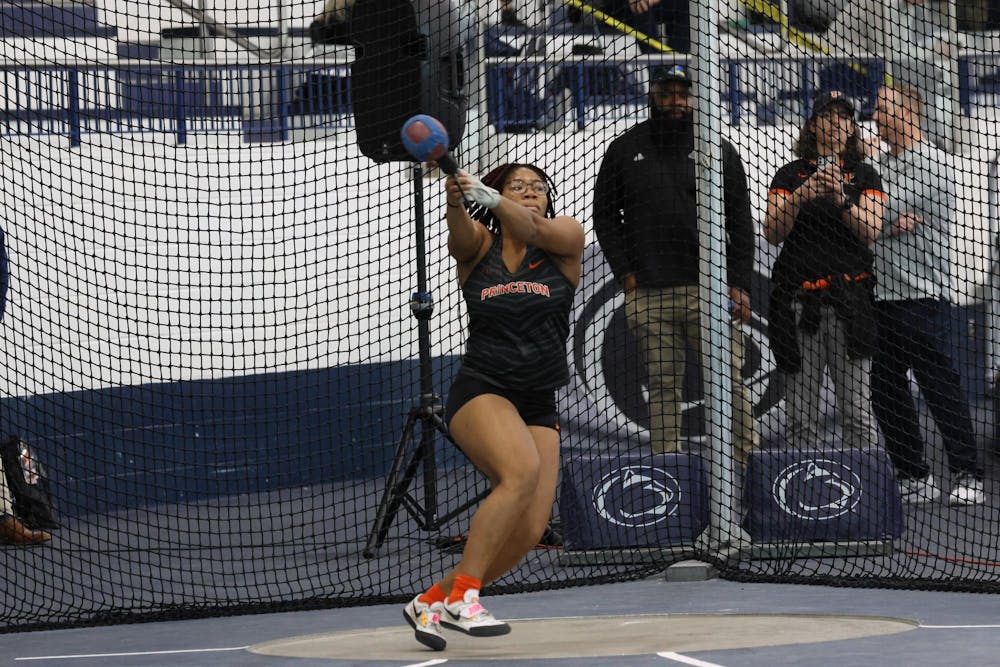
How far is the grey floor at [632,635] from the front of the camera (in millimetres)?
5203

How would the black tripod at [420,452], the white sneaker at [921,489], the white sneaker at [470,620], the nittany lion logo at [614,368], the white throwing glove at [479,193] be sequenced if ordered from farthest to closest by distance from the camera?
the nittany lion logo at [614,368]
the white sneaker at [921,489]
the black tripod at [420,452]
the white sneaker at [470,620]
the white throwing glove at [479,193]

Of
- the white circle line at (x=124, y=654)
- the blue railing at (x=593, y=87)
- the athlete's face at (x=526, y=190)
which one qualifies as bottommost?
the white circle line at (x=124, y=654)

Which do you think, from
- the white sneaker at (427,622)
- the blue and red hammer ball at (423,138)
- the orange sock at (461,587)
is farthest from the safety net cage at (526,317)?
the white sneaker at (427,622)

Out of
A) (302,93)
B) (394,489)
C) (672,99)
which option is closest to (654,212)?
(672,99)

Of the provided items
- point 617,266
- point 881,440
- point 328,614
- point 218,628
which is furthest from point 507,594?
point 881,440

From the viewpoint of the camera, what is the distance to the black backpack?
8633 mm

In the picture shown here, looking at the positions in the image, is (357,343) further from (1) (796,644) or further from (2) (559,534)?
(1) (796,644)

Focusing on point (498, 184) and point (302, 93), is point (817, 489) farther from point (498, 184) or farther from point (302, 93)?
point (302, 93)

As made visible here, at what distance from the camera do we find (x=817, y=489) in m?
7.43

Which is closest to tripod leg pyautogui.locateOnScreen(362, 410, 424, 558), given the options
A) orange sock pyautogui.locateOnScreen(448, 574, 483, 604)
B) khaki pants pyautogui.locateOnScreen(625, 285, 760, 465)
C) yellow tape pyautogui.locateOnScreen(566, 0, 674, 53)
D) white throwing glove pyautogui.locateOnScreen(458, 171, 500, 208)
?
khaki pants pyautogui.locateOnScreen(625, 285, 760, 465)

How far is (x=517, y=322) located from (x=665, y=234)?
244 centimetres

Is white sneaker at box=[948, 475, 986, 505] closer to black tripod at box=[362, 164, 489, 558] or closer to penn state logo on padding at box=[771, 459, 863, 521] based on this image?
penn state logo on padding at box=[771, 459, 863, 521]

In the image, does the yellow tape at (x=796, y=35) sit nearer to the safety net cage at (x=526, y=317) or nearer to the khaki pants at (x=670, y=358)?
the safety net cage at (x=526, y=317)

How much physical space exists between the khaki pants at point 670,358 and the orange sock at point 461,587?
2514mm
